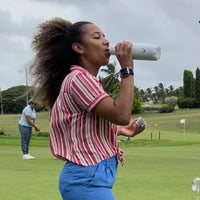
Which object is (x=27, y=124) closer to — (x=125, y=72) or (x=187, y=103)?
(x=125, y=72)

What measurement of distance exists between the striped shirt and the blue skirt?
45 mm

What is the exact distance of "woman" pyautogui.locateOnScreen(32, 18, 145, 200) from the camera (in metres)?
3.30

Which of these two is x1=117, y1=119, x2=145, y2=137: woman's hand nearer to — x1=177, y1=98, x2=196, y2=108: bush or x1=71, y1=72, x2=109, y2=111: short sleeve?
x1=71, y1=72, x2=109, y2=111: short sleeve

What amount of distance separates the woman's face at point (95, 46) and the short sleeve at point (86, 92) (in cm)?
21

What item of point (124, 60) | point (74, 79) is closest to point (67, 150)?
point (74, 79)

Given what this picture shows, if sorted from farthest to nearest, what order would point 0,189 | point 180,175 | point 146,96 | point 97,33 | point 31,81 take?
point 146,96 < point 180,175 < point 0,189 < point 31,81 < point 97,33

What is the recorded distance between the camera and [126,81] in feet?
10.9

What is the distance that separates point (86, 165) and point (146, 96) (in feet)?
450

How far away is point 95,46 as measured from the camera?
3.59m

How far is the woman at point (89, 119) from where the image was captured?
3.30 meters

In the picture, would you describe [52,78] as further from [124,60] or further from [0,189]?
[0,189]

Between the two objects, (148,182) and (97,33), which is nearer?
(97,33)

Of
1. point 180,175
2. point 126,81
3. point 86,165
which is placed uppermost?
point 126,81

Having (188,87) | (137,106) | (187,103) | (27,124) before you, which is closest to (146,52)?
(27,124)
